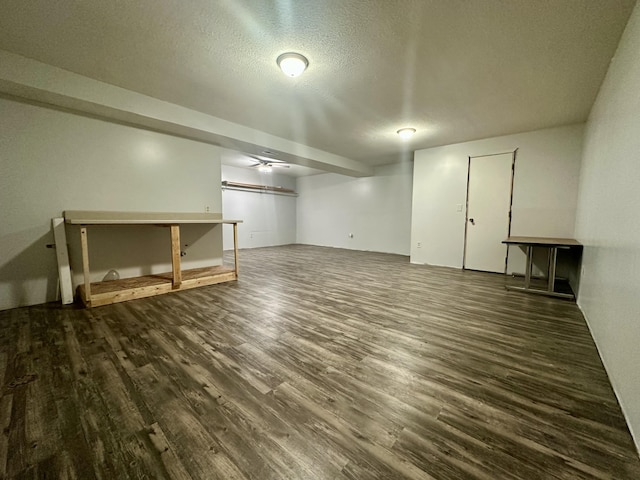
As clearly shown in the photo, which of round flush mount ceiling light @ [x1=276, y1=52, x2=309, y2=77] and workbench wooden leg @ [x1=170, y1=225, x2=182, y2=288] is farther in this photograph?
workbench wooden leg @ [x1=170, y1=225, x2=182, y2=288]

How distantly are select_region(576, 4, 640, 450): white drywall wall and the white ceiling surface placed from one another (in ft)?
1.38

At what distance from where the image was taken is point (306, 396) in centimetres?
146

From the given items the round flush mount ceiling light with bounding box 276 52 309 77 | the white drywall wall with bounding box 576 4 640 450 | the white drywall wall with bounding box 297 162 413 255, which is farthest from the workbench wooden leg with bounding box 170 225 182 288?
the white drywall wall with bounding box 297 162 413 255

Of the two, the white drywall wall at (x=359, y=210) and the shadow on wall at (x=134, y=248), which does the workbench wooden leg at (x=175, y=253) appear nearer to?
the shadow on wall at (x=134, y=248)

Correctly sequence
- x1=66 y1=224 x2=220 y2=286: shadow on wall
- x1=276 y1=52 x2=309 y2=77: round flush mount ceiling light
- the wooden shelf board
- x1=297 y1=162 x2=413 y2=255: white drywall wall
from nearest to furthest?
x1=276 y1=52 x2=309 y2=77: round flush mount ceiling light, the wooden shelf board, x1=66 y1=224 x2=220 y2=286: shadow on wall, x1=297 y1=162 x2=413 y2=255: white drywall wall

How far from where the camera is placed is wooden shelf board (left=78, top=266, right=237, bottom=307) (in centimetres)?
300

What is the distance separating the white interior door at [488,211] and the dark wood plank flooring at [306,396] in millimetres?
2175

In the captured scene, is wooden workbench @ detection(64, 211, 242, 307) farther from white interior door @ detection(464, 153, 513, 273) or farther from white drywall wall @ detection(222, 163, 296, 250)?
white interior door @ detection(464, 153, 513, 273)

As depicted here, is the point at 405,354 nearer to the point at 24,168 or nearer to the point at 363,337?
the point at 363,337

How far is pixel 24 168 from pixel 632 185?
5.65m

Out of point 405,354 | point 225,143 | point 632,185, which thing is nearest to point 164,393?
point 405,354

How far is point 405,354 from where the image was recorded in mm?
1929

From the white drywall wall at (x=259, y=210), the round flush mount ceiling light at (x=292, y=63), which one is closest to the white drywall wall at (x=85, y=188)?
the round flush mount ceiling light at (x=292, y=63)

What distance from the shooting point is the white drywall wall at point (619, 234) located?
4.49ft
